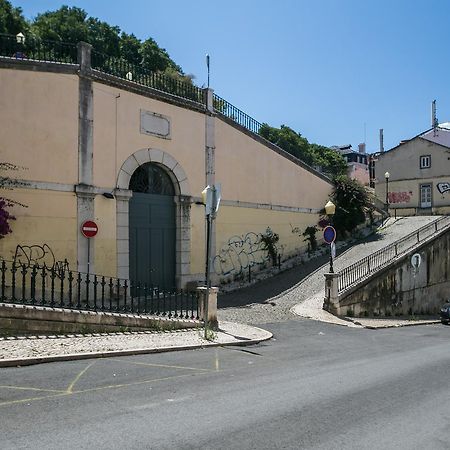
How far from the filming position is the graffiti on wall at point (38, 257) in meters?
13.6

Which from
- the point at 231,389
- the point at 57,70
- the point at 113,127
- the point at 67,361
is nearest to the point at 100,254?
the point at 113,127

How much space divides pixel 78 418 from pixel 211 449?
5.27ft

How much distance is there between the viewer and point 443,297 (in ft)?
85.1

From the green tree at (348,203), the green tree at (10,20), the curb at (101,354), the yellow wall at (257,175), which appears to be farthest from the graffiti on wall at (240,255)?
the green tree at (10,20)

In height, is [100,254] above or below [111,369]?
above

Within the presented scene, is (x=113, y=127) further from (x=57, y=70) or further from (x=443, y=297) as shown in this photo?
(x=443, y=297)

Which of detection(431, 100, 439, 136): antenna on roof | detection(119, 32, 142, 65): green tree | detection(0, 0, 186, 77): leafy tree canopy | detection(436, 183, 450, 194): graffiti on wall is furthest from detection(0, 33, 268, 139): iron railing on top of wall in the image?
detection(431, 100, 439, 136): antenna on roof

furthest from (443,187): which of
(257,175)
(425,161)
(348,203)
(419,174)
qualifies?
(257,175)

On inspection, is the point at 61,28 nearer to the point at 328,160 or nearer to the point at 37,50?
the point at 37,50

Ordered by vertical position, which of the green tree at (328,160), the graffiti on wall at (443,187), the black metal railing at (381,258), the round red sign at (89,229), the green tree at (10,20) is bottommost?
the black metal railing at (381,258)

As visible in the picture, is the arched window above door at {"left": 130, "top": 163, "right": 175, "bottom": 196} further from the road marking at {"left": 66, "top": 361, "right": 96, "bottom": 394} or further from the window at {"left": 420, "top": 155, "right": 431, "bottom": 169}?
the window at {"left": 420, "top": 155, "right": 431, "bottom": 169}

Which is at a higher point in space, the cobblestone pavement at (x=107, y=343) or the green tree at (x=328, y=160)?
the green tree at (x=328, y=160)

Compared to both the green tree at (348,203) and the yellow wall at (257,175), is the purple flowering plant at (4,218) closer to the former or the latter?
the yellow wall at (257,175)

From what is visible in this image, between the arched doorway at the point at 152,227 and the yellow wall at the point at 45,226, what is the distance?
8.27 ft
